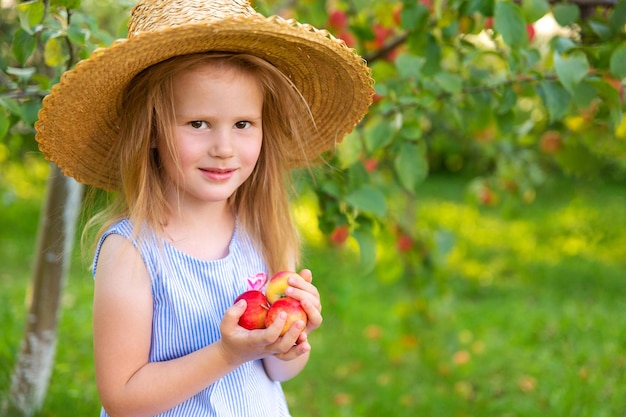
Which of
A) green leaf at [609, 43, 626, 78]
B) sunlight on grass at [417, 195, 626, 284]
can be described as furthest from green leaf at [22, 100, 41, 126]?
sunlight on grass at [417, 195, 626, 284]

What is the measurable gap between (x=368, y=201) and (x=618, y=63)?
2.04ft

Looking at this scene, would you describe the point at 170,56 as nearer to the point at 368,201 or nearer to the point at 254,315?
the point at 254,315

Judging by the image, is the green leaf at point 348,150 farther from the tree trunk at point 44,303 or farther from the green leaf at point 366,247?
the tree trunk at point 44,303

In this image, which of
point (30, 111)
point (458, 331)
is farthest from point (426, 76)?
point (458, 331)

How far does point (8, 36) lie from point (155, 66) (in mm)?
1736

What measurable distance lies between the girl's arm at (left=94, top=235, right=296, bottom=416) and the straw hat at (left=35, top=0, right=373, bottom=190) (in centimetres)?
27

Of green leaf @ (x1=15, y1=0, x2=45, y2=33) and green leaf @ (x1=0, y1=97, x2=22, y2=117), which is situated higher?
green leaf @ (x1=15, y1=0, x2=45, y2=33)

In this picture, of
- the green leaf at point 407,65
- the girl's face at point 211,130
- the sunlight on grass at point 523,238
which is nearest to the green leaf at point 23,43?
the girl's face at point 211,130

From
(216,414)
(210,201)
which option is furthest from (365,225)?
(216,414)

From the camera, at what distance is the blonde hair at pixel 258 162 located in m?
1.26

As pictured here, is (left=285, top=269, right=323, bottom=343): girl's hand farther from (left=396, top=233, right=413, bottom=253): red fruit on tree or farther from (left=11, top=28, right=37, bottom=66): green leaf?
(left=396, top=233, right=413, bottom=253): red fruit on tree

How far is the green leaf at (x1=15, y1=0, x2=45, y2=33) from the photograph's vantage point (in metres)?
1.40

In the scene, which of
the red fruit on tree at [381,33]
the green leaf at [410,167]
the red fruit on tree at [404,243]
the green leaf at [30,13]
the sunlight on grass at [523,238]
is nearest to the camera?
the green leaf at [30,13]

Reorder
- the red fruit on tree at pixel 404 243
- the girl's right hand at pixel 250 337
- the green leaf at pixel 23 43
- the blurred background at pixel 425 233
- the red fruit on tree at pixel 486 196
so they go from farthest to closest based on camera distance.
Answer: the red fruit on tree at pixel 486 196 → the red fruit on tree at pixel 404 243 → the blurred background at pixel 425 233 → the green leaf at pixel 23 43 → the girl's right hand at pixel 250 337
